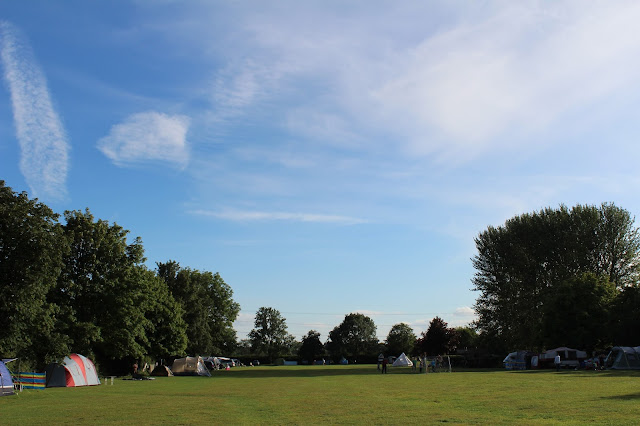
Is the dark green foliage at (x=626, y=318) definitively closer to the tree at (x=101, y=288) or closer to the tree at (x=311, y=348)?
the tree at (x=101, y=288)

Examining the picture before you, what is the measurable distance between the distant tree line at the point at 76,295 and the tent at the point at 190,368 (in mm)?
3358

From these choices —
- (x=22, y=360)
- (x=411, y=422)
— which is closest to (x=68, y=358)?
(x=22, y=360)

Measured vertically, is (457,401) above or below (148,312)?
below

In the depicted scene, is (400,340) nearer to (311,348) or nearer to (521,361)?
(311,348)

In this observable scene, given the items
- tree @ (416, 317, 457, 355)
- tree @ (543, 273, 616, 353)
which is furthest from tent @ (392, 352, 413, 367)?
tree @ (543, 273, 616, 353)

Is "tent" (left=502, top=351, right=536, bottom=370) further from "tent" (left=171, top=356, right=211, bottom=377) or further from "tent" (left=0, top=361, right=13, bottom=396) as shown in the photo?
"tent" (left=0, top=361, right=13, bottom=396)

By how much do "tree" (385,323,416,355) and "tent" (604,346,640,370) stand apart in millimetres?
78235

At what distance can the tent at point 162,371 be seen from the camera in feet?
197

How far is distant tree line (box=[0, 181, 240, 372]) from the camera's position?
104ft

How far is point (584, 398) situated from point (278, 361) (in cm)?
10886

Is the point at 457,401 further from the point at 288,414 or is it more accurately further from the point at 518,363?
the point at 518,363

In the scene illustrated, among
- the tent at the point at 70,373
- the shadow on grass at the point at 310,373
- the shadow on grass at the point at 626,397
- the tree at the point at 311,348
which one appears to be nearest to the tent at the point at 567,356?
the shadow on grass at the point at 310,373

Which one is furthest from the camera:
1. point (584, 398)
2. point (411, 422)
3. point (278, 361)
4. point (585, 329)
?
point (278, 361)

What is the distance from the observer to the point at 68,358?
127ft
